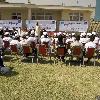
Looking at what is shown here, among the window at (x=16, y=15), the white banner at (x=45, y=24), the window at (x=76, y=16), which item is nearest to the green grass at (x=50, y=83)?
the white banner at (x=45, y=24)

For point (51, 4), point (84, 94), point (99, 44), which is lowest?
point (84, 94)

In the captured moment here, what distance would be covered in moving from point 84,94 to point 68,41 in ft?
24.1

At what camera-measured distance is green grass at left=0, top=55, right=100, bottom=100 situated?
12.9 m

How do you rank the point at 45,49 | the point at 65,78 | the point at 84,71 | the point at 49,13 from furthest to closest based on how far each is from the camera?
1. the point at 49,13
2. the point at 45,49
3. the point at 84,71
4. the point at 65,78

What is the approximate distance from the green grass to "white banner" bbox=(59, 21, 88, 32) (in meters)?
12.6

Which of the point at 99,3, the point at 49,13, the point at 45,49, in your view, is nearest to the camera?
the point at 45,49

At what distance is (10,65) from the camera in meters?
17.8

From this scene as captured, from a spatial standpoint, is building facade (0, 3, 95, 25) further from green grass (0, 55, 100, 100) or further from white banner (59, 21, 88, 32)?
green grass (0, 55, 100, 100)

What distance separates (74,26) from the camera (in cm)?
3075

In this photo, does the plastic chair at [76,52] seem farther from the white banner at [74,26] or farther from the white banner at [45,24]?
the white banner at [45,24]

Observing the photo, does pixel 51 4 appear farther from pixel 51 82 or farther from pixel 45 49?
pixel 51 82

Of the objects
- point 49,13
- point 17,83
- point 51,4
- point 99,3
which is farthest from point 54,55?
point 99,3

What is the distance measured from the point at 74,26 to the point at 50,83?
16.7m

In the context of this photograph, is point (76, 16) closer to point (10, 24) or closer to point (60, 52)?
point (10, 24)
